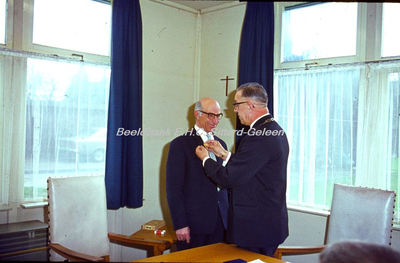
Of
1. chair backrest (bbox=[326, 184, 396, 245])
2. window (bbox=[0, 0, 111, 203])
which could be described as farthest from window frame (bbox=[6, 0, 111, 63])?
chair backrest (bbox=[326, 184, 396, 245])

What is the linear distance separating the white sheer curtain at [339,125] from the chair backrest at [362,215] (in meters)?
0.56

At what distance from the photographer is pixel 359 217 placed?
229 cm

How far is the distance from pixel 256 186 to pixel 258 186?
0.01m

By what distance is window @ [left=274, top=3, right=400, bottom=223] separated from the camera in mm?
2795

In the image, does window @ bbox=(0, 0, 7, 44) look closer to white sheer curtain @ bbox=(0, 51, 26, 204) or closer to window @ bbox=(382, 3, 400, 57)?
white sheer curtain @ bbox=(0, 51, 26, 204)

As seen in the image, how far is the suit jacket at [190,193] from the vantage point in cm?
236

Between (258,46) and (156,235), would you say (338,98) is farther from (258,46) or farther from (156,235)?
(156,235)

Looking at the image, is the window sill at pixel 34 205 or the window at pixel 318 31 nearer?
the window sill at pixel 34 205

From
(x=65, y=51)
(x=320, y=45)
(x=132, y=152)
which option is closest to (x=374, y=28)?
(x=320, y=45)

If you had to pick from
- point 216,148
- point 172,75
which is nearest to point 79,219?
point 216,148

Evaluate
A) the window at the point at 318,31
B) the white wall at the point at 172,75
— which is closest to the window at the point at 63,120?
the white wall at the point at 172,75

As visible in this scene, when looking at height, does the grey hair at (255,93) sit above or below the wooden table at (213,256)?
above

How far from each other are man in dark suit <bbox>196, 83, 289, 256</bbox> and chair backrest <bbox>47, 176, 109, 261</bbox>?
2.93 ft

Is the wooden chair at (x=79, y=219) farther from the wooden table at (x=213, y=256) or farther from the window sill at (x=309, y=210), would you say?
the window sill at (x=309, y=210)
